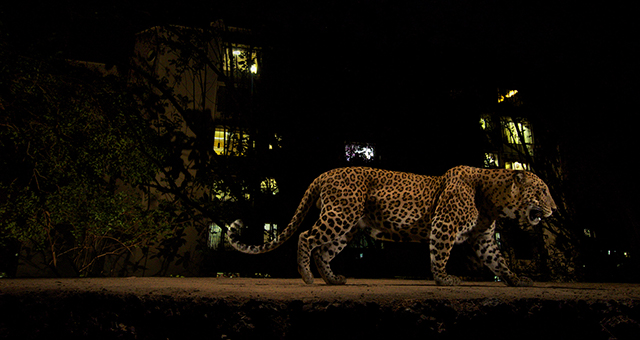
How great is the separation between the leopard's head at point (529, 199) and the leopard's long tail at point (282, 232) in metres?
2.14

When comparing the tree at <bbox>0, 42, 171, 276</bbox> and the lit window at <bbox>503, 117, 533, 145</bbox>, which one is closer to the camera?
the tree at <bbox>0, 42, 171, 276</bbox>

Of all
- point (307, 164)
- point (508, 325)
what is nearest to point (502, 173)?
point (508, 325)

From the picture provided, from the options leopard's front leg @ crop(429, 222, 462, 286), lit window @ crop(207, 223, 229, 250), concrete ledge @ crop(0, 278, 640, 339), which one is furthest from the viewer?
lit window @ crop(207, 223, 229, 250)

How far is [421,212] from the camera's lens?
4684mm

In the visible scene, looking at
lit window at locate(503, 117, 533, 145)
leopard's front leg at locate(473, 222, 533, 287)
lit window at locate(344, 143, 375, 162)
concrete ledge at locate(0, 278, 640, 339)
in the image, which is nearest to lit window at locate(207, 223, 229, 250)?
lit window at locate(344, 143, 375, 162)

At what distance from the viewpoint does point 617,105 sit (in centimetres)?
711

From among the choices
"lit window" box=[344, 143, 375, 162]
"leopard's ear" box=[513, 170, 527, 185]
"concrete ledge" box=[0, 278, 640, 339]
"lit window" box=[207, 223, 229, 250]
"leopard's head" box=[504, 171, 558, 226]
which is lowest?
"lit window" box=[207, 223, 229, 250]

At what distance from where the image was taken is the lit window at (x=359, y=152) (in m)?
9.40

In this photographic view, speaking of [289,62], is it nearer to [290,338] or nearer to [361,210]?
[361,210]

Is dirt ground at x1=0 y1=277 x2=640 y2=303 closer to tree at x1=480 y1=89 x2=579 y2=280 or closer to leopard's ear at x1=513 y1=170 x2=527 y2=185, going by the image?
leopard's ear at x1=513 y1=170 x2=527 y2=185

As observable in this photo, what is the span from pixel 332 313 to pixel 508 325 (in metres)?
0.96

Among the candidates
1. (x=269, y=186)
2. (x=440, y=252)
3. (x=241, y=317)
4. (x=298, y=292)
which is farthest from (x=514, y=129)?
(x=241, y=317)

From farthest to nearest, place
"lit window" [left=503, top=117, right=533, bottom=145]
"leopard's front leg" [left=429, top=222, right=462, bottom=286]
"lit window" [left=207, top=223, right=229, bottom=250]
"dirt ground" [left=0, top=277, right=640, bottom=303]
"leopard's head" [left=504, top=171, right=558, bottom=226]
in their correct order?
"lit window" [left=207, top=223, right=229, bottom=250]
"lit window" [left=503, top=117, right=533, bottom=145]
"leopard's head" [left=504, top=171, right=558, bottom=226]
"leopard's front leg" [left=429, top=222, right=462, bottom=286]
"dirt ground" [left=0, top=277, right=640, bottom=303]

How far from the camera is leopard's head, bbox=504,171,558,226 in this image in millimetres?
4395
